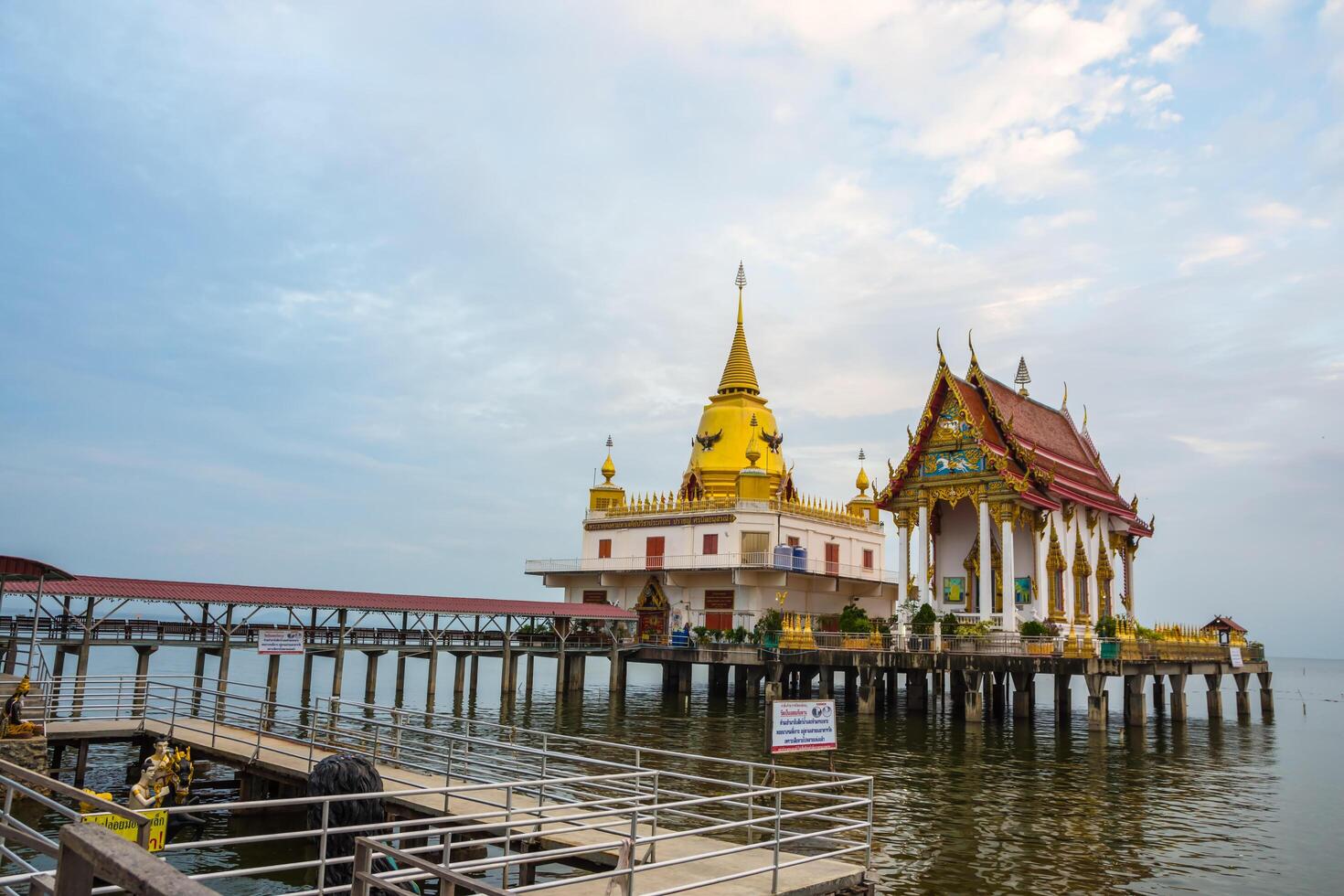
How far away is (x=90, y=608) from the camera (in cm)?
2875

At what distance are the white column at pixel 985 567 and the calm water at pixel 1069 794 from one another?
4.29 meters

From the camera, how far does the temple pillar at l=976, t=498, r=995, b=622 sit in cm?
3719

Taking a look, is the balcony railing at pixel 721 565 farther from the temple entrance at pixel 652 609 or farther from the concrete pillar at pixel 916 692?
the concrete pillar at pixel 916 692

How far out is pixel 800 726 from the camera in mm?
13805

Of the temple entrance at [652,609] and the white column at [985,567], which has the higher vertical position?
the white column at [985,567]

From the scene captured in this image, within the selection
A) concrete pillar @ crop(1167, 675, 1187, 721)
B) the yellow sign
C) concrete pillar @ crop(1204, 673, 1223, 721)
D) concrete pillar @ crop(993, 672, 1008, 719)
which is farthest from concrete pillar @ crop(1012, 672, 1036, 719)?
the yellow sign

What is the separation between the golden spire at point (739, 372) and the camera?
193 ft

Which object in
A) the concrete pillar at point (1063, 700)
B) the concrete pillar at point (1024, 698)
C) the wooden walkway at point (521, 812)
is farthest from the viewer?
the concrete pillar at point (1024, 698)

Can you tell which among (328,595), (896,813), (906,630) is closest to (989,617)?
(906,630)

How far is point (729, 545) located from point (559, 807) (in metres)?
36.5

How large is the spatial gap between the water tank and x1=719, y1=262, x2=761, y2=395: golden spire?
1215 centimetres

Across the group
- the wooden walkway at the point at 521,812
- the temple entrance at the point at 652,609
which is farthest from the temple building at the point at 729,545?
the wooden walkway at the point at 521,812

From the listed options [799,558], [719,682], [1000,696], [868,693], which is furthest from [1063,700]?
[799,558]

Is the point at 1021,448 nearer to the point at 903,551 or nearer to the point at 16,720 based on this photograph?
the point at 903,551
